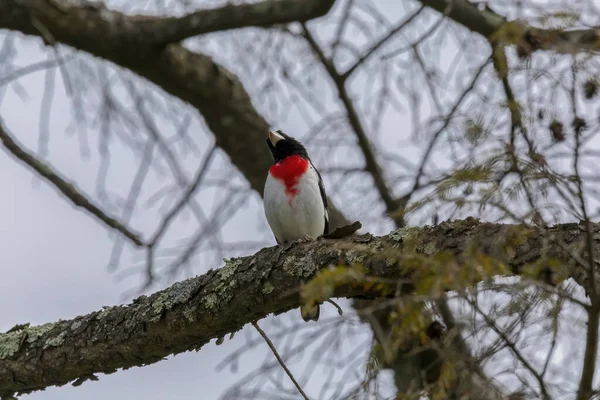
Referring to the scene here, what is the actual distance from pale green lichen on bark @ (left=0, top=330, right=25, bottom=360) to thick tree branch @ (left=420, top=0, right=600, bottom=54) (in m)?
2.29

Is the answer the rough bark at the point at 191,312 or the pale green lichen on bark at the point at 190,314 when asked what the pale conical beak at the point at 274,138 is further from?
the pale green lichen on bark at the point at 190,314

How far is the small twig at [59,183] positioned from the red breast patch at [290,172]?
956 millimetres

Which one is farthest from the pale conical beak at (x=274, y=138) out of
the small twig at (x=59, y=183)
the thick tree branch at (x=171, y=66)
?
the small twig at (x=59, y=183)

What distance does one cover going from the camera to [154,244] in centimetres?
565

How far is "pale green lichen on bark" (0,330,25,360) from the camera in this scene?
3.72 metres

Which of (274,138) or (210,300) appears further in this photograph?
(274,138)

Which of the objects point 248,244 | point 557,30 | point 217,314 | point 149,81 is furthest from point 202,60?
point 557,30

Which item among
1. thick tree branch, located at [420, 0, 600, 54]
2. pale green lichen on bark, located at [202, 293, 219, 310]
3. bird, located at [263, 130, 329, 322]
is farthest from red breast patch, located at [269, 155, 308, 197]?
pale green lichen on bark, located at [202, 293, 219, 310]

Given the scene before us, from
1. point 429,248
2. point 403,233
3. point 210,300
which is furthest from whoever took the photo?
point 210,300

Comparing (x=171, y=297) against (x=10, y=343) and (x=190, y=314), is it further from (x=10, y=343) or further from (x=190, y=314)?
(x=10, y=343)

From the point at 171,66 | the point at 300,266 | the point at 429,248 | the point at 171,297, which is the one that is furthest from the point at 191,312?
the point at 171,66

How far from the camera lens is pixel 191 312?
3430 millimetres

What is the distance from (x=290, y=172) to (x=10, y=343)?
1.98 m

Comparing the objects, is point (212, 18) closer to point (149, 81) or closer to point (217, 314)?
point (149, 81)
